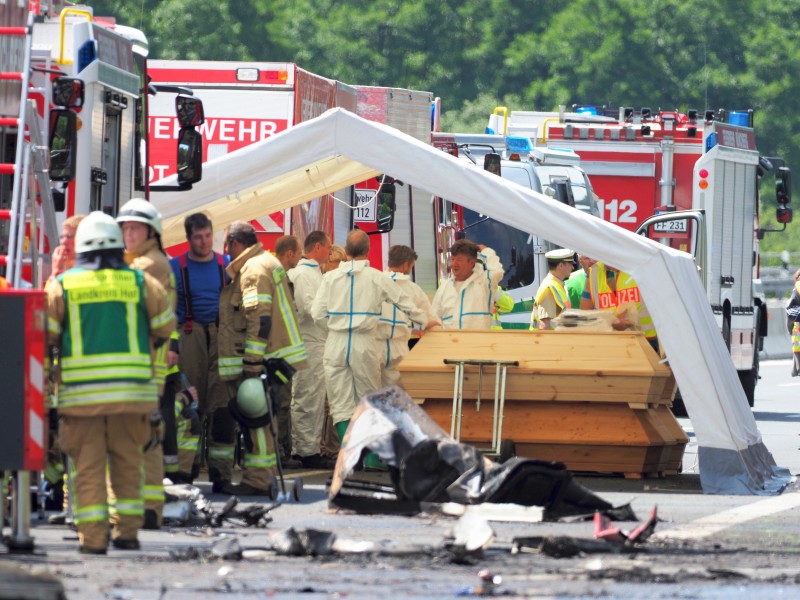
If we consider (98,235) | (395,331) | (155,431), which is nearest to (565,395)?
(395,331)

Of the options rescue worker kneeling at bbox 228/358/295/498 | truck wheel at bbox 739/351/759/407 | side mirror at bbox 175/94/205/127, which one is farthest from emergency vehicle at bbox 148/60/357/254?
truck wheel at bbox 739/351/759/407

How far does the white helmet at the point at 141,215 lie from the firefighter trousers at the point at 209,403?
216 centimetres

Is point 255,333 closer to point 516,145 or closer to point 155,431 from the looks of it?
point 155,431

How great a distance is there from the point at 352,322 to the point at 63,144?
354 centimetres

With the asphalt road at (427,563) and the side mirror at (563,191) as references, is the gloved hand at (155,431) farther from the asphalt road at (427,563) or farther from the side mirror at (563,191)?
the side mirror at (563,191)

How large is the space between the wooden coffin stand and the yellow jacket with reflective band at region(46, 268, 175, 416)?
16.2ft

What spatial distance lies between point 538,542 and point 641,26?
46693 mm

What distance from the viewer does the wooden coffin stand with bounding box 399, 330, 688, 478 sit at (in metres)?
13.8

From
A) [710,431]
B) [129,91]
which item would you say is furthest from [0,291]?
[710,431]

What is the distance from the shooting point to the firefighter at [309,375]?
1477 centimetres

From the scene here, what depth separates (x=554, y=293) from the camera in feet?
57.2

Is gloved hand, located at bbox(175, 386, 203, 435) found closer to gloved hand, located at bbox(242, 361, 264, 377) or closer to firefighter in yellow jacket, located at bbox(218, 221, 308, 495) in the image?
firefighter in yellow jacket, located at bbox(218, 221, 308, 495)

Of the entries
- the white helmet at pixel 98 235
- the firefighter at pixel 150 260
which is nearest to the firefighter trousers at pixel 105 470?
the firefighter at pixel 150 260

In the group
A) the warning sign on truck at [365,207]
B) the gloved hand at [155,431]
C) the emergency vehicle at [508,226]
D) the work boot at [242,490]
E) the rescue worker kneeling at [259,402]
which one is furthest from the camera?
the emergency vehicle at [508,226]
